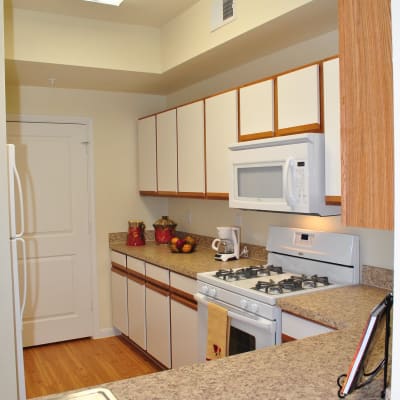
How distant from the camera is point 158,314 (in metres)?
3.66

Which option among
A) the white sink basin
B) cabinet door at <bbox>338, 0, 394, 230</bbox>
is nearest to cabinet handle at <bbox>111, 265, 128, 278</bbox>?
the white sink basin

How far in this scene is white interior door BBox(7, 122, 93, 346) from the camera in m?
4.33

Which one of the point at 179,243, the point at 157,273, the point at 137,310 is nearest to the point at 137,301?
the point at 137,310

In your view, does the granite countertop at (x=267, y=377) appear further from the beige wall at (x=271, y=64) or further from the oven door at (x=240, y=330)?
the beige wall at (x=271, y=64)

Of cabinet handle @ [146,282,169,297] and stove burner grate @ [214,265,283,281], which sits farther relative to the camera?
cabinet handle @ [146,282,169,297]

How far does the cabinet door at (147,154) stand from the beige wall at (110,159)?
155 mm

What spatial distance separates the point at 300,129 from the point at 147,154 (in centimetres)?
218

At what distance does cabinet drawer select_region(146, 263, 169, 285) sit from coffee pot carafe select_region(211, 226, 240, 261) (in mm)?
398

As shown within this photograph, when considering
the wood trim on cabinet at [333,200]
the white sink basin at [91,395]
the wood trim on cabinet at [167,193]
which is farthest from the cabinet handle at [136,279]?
the white sink basin at [91,395]

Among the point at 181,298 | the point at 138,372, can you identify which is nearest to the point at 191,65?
the point at 181,298

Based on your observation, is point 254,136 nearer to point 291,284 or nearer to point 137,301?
point 291,284

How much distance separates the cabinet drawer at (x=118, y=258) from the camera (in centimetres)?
429

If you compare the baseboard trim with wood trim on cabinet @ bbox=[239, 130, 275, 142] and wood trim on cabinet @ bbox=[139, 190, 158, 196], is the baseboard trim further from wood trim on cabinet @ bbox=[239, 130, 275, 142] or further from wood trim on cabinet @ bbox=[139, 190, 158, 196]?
wood trim on cabinet @ bbox=[239, 130, 275, 142]

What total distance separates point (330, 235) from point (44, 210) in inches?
109
